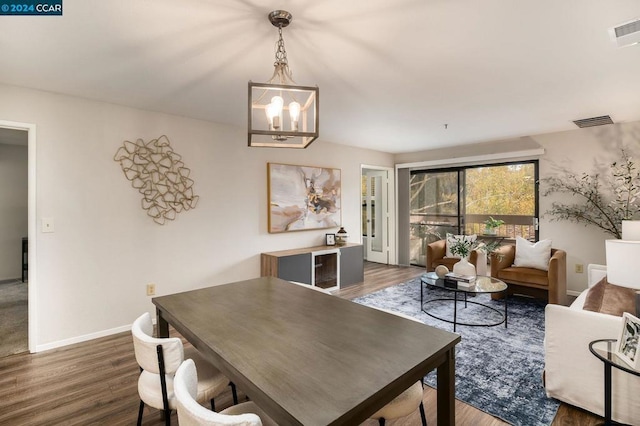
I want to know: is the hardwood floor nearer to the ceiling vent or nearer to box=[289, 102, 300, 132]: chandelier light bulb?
box=[289, 102, 300, 132]: chandelier light bulb

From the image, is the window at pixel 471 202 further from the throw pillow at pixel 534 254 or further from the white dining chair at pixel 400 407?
the white dining chair at pixel 400 407

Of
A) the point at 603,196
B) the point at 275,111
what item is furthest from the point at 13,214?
the point at 603,196

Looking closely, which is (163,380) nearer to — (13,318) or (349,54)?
(349,54)

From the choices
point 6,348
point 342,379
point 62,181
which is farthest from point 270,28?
point 6,348

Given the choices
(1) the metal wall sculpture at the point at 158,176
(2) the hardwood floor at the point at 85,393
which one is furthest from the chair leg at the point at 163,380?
(1) the metal wall sculpture at the point at 158,176

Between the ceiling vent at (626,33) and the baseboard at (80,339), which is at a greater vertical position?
the ceiling vent at (626,33)

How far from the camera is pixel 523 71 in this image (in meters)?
2.49

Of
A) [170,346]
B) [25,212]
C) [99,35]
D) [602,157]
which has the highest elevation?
[99,35]

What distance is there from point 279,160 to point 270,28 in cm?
271

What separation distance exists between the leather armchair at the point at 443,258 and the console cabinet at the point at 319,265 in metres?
1.12

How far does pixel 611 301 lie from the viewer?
2.13 m

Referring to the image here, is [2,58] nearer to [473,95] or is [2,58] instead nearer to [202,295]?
[202,295]

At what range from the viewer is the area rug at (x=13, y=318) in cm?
290

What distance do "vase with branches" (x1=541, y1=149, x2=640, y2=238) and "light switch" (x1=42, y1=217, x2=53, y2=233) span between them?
6233 mm
